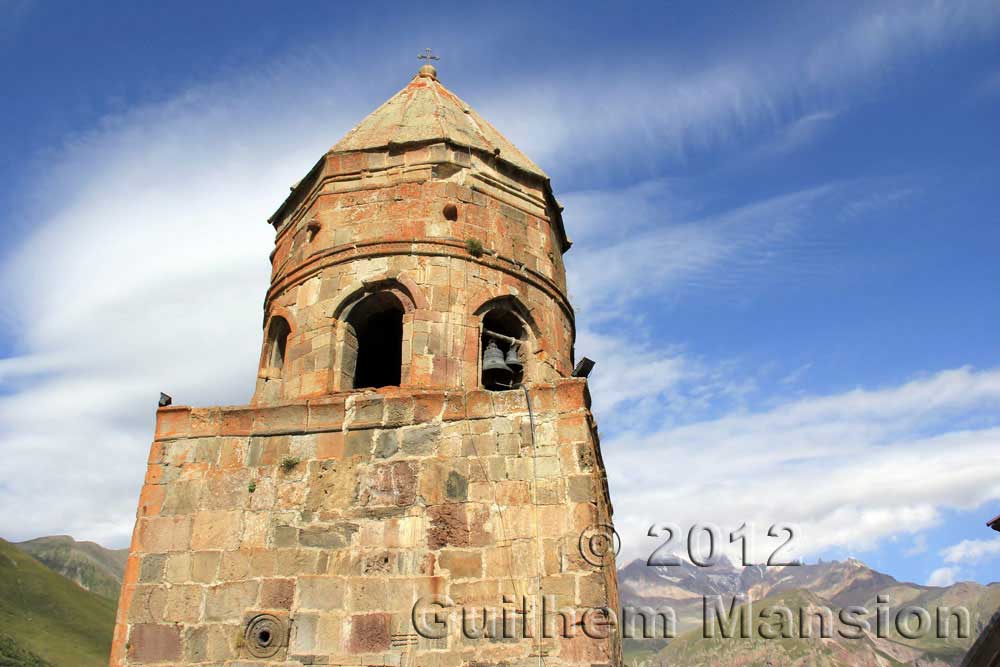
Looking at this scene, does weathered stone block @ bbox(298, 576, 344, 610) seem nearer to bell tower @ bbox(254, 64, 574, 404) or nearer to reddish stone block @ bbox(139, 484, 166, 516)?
reddish stone block @ bbox(139, 484, 166, 516)

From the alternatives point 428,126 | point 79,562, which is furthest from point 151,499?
point 79,562

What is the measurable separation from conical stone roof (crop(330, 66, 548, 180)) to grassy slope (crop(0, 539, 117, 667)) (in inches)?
1624

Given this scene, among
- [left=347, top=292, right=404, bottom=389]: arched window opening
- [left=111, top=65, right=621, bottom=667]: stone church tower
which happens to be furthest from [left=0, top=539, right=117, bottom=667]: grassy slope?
[left=111, top=65, right=621, bottom=667]: stone church tower

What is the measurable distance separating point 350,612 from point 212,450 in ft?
6.35

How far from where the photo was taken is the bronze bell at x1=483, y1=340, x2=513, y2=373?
7645 millimetres

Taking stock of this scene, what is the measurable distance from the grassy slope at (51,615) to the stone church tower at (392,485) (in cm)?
4164

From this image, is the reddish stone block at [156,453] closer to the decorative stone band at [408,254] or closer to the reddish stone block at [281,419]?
the reddish stone block at [281,419]

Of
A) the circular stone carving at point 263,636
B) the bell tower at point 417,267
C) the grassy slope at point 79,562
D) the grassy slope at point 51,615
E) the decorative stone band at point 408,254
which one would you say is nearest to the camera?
the circular stone carving at point 263,636

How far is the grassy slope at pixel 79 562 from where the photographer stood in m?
93.1

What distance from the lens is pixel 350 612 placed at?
621 cm

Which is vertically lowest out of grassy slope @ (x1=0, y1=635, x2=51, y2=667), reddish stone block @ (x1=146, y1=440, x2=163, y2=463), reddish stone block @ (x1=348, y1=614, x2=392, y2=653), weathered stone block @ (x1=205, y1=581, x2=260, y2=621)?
grassy slope @ (x1=0, y1=635, x2=51, y2=667)

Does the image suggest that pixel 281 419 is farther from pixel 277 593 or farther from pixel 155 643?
pixel 155 643

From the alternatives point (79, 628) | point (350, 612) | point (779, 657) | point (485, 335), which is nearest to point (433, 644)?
point (350, 612)

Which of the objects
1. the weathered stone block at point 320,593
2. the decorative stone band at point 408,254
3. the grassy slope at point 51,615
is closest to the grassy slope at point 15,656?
the grassy slope at point 51,615
